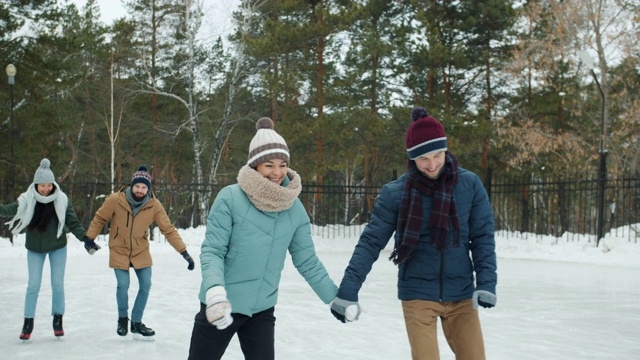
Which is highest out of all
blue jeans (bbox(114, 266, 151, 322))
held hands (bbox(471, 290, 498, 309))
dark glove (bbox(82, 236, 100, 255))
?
held hands (bbox(471, 290, 498, 309))

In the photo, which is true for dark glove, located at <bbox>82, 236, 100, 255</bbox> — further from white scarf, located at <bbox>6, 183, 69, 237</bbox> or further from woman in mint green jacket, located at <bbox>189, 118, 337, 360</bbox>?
woman in mint green jacket, located at <bbox>189, 118, 337, 360</bbox>

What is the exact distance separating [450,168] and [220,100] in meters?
29.2

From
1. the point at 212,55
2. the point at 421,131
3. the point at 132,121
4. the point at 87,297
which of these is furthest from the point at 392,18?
the point at 421,131

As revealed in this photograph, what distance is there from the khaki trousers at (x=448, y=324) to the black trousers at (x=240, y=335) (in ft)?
2.34

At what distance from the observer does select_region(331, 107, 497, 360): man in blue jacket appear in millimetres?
3211

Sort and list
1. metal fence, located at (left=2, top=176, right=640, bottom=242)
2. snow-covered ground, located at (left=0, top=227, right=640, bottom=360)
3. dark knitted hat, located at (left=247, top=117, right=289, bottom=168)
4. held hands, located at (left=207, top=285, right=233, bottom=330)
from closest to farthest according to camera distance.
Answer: held hands, located at (left=207, top=285, right=233, bottom=330), dark knitted hat, located at (left=247, top=117, right=289, bottom=168), snow-covered ground, located at (left=0, top=227, right=640, bottom=360), metal fence, located at (left=2, top=176, right=640, bottom=242)

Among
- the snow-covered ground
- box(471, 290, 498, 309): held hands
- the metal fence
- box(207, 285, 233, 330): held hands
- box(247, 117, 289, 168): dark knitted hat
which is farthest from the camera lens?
the metal fence

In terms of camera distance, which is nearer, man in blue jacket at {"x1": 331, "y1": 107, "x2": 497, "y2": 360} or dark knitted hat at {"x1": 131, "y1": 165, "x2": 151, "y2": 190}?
man in blue jacket at {"x1": 331, "y1": 107, "x2": 497, "y2": 360}

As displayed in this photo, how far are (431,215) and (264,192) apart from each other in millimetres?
835

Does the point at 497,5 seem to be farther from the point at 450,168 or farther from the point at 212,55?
the point at 450,168

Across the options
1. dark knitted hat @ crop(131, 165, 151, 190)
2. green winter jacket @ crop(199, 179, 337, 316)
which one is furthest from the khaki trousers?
dark knitted hat @ crop(131, 165, 151, 190)

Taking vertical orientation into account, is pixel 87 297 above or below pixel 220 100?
below

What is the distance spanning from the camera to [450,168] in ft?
10.9

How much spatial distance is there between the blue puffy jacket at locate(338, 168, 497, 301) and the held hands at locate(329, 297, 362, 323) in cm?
3
